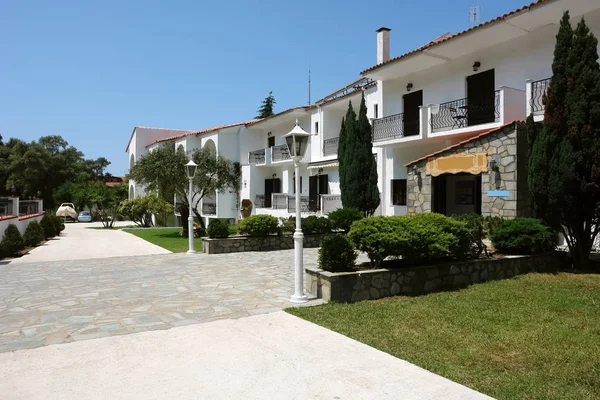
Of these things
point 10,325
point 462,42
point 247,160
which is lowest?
point 10,325

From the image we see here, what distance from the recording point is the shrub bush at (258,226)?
16.3m

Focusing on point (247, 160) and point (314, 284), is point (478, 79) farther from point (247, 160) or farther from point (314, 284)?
point (247, 160)

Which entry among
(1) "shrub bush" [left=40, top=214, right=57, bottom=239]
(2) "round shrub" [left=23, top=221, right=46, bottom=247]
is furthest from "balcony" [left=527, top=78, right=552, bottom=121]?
(1) "shrub bush" [left=40, top=214, right=57, bottom=239]

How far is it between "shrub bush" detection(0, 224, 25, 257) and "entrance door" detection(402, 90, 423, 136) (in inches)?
665

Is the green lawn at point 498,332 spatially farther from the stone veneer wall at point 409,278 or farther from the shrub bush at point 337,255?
the shrub bush at point 337,255

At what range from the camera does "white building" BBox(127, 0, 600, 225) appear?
14492 millimetres

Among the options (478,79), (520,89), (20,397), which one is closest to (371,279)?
(20,397)

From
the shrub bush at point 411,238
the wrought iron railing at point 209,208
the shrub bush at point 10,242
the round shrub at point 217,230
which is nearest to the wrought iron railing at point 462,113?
the shrub bush at point 411,238

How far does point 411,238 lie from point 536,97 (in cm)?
892

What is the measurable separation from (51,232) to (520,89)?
996 inches

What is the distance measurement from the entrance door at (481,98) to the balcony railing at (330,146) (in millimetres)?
9168

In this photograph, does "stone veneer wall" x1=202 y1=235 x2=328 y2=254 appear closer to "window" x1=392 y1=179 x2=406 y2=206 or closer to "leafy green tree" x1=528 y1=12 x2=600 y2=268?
"window" x1=392 y1=179 x2=406 y2=206

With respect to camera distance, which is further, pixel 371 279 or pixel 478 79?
pixel 478 79

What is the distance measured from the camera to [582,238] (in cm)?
1003
